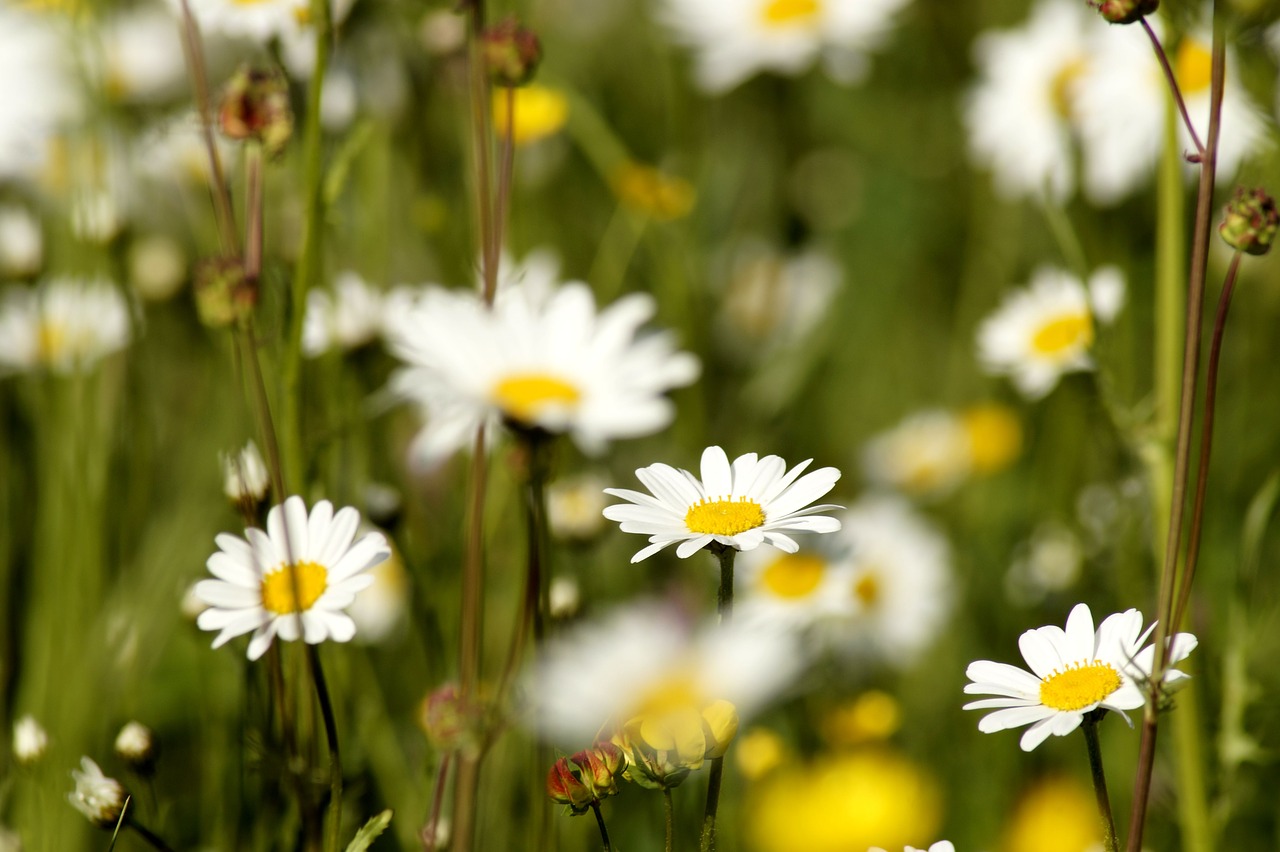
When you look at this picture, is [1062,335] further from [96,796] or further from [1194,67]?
[96,796]

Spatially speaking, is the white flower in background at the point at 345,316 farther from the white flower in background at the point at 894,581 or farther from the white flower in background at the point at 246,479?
the white flower in background at the point at 894,581

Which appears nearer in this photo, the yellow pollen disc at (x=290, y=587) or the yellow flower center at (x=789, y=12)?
the yellow pollen disc at (x=290, y=587)

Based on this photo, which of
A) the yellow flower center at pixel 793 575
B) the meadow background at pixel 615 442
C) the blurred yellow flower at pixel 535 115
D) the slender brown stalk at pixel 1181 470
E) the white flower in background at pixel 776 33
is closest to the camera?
the slender brown stalk at pixel 1181 470

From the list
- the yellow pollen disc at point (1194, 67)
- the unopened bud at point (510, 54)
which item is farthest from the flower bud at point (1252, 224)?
the yellow pollen disc at point (1194, 67)

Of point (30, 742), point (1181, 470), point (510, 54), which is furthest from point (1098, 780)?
point (30, 742)

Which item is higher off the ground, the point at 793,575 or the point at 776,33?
the point at 776,33

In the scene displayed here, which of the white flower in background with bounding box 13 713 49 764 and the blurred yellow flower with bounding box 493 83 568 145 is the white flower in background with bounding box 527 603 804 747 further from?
the blurred yellow flower with bounding box 493 83 568 145

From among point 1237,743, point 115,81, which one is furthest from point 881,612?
point 115,81
